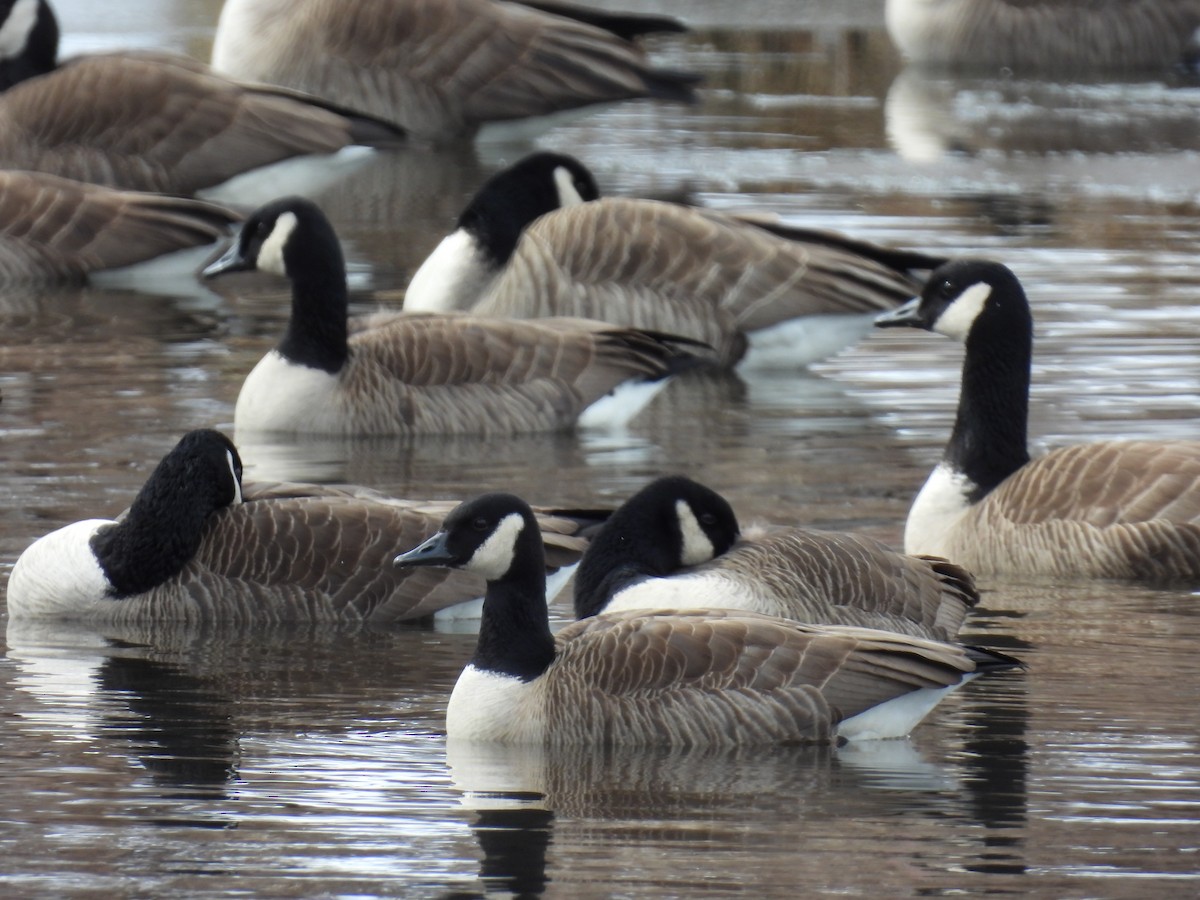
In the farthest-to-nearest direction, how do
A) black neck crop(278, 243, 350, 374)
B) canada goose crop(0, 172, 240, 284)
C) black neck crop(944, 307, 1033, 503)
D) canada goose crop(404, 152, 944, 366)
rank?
canada goose crop(0, 172, 240, 284) < canada goose crop(404, 152, 944, 366) < black neck crop(278, 243, 350, 374) < black neck crop(944, 307, 1033, 503)

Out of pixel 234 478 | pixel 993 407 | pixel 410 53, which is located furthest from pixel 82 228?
pixel 993 407

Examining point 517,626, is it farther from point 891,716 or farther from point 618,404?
point 618,404

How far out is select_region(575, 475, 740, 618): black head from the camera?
8062 millimetres

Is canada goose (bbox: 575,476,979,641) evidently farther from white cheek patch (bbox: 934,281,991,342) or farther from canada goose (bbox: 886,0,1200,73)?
canada goose (bbox: 886,0,1200,73)

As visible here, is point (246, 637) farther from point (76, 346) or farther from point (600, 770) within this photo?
point (76, 346)

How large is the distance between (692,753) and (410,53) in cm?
1325

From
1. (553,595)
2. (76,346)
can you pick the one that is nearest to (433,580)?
(553,595)

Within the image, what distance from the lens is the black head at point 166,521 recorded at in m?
8.69

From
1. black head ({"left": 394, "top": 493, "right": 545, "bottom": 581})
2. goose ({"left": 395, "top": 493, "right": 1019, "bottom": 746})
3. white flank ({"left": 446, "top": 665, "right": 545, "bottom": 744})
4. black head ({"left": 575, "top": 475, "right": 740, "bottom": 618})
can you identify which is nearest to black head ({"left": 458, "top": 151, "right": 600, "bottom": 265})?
black head ({"left": 575, "top": 475, "right": 740, "bottom": 618})

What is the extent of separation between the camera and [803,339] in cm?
1316

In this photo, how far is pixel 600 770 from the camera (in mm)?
6941

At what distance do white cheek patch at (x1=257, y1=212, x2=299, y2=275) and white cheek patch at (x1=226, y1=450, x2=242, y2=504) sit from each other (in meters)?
2.88

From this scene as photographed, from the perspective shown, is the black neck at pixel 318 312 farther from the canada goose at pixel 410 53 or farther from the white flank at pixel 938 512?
the canada goose at pixel 410 53

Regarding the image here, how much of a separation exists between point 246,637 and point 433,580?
2.22 feet
